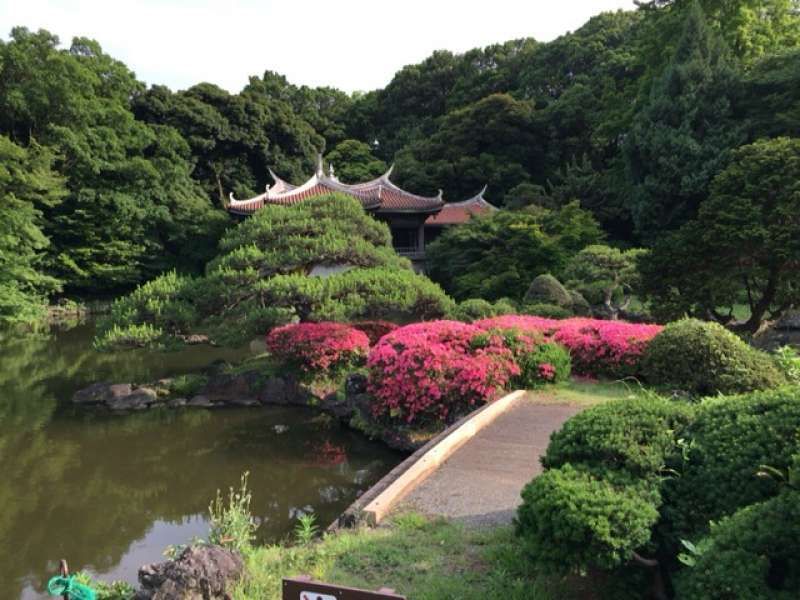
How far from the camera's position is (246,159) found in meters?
35.0

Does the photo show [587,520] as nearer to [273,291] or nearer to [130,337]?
[273,291]

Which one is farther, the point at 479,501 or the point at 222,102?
the point at 222,102

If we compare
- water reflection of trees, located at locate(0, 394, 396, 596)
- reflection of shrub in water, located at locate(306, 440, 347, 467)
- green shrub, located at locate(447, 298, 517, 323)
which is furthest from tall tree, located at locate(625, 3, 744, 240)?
reflection of shrub in water, located at locate(306, 440, 347, 467)

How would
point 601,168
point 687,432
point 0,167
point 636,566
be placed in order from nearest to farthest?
point 636,566
point 687,432
point 0,167
point 601,168

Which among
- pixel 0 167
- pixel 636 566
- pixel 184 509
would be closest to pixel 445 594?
pixel 636 566

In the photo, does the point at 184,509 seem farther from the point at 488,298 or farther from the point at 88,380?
the point at 488,298

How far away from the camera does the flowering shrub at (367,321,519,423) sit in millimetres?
7977

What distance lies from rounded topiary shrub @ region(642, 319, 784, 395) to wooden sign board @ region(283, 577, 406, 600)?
5529 mm

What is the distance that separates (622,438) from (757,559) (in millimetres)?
833

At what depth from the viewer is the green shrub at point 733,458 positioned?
103 inches

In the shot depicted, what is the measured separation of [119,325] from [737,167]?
36.8 ft

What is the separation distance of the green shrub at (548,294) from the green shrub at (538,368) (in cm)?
467

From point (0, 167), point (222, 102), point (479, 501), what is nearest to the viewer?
point (479, 501)

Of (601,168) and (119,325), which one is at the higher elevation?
(601,168)
